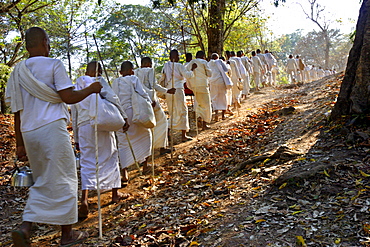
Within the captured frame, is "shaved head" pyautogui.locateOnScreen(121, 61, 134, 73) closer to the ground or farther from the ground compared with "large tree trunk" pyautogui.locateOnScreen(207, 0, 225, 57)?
closer to the ground

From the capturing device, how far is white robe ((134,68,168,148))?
673 cm

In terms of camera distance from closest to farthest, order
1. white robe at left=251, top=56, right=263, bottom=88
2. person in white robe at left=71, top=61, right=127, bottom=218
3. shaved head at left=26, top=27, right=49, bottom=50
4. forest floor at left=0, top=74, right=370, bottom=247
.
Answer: forest floor at left=0, top=74, right=370, bottom=247
shaved head at left=26, top=27, right=49, bottom=50
person in white robe at left=71, top=61, right=127, bottom=218
white robe at left=251, top=56, right=263, bottom=88

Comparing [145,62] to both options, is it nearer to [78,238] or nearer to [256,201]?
[78,238]

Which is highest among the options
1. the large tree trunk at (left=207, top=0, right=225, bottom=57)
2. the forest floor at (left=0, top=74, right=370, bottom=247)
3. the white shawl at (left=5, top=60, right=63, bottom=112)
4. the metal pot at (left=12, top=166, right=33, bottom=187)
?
the large tree trunk at (left=207, top=0, right=225, bottom=57)

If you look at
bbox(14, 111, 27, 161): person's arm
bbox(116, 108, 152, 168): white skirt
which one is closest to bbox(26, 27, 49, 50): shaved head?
bbox(14, 111, 27, 161): person's arm

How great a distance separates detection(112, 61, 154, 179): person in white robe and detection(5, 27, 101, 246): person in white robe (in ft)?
7.40

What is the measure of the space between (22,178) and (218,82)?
7.56 m

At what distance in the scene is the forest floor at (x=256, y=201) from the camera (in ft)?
9.99

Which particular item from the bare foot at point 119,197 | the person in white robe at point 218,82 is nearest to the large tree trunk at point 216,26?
the person in white robe at point 218,82

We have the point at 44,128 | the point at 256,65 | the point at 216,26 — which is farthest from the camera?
the point at 256,65

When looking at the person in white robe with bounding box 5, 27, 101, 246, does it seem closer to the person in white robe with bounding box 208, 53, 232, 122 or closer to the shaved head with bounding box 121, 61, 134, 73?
the shaved head with bounding box 121, 61, 134, 73

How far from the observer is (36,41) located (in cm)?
357

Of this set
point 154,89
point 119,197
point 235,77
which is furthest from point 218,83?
point 119,197

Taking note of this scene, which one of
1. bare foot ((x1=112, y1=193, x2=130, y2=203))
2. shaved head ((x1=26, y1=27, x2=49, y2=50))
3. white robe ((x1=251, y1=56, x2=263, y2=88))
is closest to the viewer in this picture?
shaved head ((x1=26, y1=27, x2=49, y2=50))
